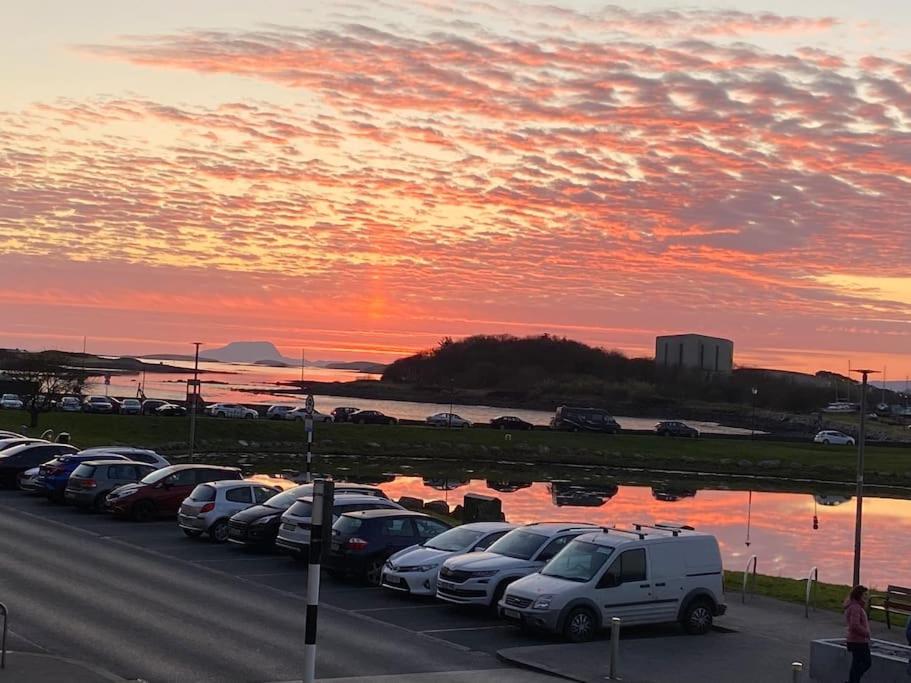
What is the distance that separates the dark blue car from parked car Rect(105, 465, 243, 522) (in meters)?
3.48

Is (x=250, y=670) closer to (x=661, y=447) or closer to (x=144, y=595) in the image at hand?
(x=144, y=595)

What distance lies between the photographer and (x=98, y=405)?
8950 centimetres

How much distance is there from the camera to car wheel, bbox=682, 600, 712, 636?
21.6m

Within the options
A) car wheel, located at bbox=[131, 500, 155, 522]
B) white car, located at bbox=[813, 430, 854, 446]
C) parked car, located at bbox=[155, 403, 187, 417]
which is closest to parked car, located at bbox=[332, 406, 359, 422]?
parked car, located at bbox=[155, 403, 187, 417]

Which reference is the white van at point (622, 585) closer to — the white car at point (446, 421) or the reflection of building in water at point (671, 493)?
the reflection of building in water at point (671, 493)

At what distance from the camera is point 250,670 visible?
17031 millimetres

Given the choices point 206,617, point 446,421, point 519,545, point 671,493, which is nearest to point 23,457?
point 206,617

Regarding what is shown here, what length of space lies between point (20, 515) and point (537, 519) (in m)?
17.9

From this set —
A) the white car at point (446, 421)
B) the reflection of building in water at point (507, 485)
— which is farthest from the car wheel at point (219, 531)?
the white car at point (446, 421)

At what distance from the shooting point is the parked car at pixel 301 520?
26.6m

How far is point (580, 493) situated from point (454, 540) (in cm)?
3173

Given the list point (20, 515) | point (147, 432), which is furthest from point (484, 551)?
point (147, 432)

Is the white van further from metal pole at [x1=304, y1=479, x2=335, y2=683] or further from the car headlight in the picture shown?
metal pole at [x1=304, y1=479, x2=335, y2=683]

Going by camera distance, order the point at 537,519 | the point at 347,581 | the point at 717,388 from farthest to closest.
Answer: the point at 717,388 < the point at 537,519 < the point at 347,581
